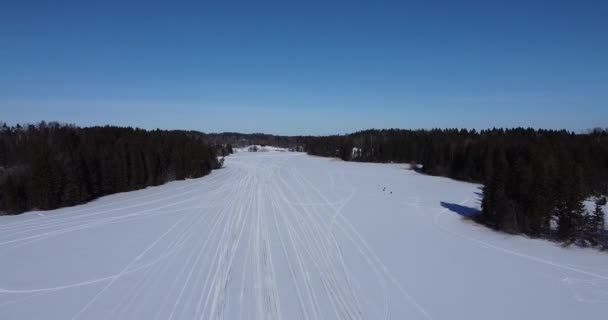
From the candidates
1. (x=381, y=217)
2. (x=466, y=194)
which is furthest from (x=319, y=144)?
(x=381, y=217)

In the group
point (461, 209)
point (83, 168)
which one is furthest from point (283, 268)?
point (83, 168)

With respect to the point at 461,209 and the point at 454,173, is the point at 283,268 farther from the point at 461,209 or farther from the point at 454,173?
the point at 454,173

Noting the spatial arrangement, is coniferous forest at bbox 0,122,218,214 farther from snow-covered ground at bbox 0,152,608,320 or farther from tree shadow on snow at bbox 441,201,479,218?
tree shadow on snow at bbox 441,201,479,218

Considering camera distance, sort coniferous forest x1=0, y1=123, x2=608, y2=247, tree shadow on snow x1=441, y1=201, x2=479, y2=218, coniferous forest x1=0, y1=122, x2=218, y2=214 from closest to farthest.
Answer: coniferous forest x1=0, y1=123, x2=608, y2=247
tree shadow on snow x1=441, y1=201, x2=479, y2=218
coniferous forest x1=0, y1=122, x2=218, y2=214

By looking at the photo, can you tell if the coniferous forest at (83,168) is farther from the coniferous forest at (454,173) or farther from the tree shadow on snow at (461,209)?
the tree shadow on snow at (461,209)

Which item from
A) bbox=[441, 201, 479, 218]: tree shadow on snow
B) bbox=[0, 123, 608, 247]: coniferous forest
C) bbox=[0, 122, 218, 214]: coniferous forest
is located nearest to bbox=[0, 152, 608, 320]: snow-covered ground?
bbox=[441, 201, 479, 218]: tree shadow on snow

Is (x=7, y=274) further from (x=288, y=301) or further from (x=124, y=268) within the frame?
(x=288, y=301)
